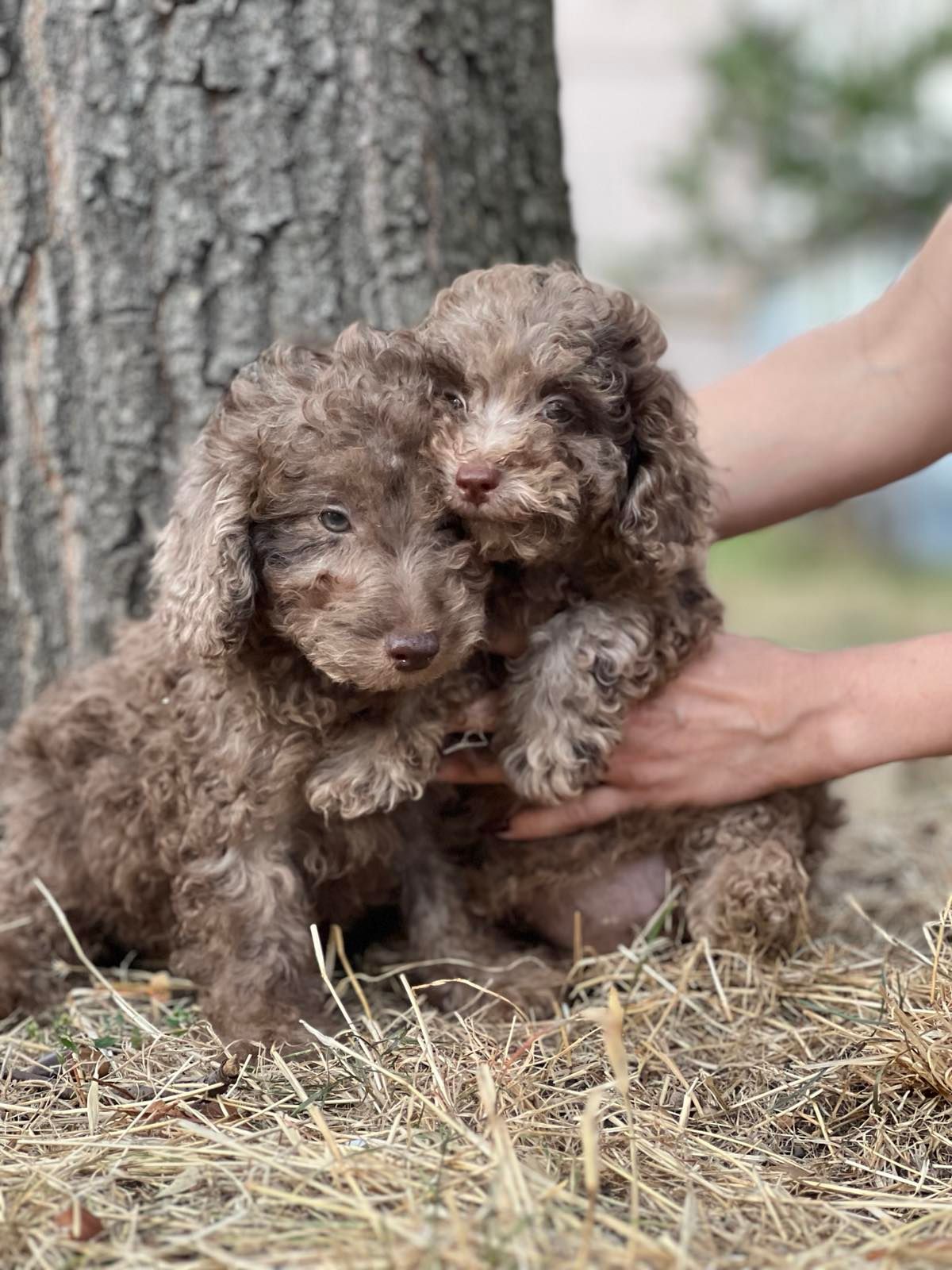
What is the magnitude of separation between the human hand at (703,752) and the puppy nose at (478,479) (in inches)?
35.5

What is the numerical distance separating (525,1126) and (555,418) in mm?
1542

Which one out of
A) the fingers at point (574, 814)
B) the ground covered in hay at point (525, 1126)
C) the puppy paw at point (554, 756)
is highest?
the puppy paw at point (554, 756)

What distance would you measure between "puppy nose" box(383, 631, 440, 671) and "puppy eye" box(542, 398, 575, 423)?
0.60 metres

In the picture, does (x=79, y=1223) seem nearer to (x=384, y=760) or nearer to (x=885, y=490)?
(x=384, y=760)

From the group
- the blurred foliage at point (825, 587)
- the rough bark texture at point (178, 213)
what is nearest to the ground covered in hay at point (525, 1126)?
the rough bark texture at point (178, 213)

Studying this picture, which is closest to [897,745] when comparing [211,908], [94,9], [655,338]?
[655,338]

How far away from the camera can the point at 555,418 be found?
3035mm

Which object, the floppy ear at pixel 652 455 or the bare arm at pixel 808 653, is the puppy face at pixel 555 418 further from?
the bare arm at pixel 808 653

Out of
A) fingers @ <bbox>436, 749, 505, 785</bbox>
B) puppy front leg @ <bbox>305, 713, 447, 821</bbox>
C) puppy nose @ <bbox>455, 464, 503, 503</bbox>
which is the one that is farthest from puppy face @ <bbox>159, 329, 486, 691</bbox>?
fingers @ <bbox>436, 749, 505, 785</bbox>

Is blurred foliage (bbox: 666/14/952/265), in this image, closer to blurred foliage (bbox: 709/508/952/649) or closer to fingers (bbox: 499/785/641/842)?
blurred foliage (bbox: 709/508/952/649)

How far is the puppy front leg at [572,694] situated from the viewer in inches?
129

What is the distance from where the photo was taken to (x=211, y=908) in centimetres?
323

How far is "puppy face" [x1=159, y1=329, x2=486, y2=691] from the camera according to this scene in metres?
2.82

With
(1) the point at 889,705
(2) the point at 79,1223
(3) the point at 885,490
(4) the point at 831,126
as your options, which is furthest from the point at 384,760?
(3) the point at 885,490
